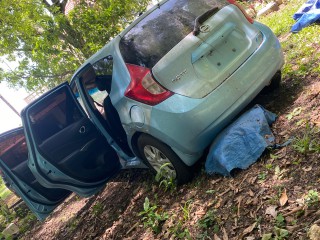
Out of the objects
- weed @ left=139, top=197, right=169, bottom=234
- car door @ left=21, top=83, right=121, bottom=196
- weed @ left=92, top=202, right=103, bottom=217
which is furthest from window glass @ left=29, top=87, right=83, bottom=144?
weed @ left=139, top=197, right=169, bottom=234

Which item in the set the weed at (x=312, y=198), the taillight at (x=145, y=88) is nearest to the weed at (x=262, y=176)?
the weed at (x=312, y=198)

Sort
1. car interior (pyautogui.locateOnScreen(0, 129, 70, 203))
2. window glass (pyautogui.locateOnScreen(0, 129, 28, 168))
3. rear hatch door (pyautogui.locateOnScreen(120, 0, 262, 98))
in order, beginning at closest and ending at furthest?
rear hatch door (pyautogui.locateOnScreen(120, 0, 262, 98)) → car interior (pyautogui.locateOnScreen(0, 129, 70, 203)) → window glass (pyautogui.locateOnScreen(0, 129, 28, 168))

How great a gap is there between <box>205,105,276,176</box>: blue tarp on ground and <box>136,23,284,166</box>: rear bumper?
0.42 ft

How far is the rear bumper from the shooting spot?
3.37 metres

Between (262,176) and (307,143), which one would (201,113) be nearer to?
(262,176)

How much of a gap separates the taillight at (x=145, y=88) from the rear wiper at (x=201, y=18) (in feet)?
2.36

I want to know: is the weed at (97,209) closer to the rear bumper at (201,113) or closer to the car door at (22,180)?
the car door at (22,180)

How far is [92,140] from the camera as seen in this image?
473cm

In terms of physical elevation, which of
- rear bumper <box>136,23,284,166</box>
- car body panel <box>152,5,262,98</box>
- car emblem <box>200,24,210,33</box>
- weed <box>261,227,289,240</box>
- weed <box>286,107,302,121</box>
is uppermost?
car emblem <box>200,24,210,33</box>

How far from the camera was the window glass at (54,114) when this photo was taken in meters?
4.54

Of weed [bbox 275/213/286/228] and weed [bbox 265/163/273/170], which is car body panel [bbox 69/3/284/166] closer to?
weed [bbox 265/163/273/170]

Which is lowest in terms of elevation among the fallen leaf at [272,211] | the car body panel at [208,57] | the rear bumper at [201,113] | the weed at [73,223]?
the weed at [73,223]

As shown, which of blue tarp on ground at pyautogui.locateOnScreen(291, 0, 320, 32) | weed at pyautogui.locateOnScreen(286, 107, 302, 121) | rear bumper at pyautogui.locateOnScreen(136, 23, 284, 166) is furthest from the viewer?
Answer: blue tarp on ground at pyautogui.locateOnScreen(291, 0, 320, 32)

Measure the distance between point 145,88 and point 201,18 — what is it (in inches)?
42.3
